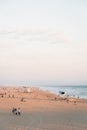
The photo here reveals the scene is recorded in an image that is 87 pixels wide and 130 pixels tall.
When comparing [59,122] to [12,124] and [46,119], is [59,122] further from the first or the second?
[12,124]

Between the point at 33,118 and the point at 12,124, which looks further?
the point at 33,118

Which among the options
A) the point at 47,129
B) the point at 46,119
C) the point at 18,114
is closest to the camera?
the point at 47,129

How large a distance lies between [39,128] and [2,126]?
7.56 ft

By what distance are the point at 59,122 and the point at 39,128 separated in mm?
3595

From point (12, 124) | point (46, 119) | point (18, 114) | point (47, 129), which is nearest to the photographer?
point (47, 129)

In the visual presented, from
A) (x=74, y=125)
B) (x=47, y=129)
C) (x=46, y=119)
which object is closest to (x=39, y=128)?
(x=47, y=129)

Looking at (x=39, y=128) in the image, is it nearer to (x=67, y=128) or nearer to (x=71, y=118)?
(x=67, y=128)

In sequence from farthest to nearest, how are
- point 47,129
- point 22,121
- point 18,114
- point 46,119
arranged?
1. point 18,114
2. point 46,119
3. point 22,121
4. point 47,129

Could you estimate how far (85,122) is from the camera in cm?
2252

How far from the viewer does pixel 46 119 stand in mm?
23609

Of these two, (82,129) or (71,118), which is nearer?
(82,129)

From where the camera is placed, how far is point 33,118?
78.3 feet

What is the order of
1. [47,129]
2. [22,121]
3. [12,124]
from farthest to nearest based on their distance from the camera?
1. [22,121]
2. [12,124]
3. [47,129]

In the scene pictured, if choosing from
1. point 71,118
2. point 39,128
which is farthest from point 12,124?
point 71,118
